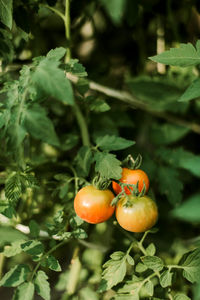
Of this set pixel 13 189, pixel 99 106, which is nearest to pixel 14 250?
pixel 13 189

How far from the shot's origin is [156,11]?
147cm

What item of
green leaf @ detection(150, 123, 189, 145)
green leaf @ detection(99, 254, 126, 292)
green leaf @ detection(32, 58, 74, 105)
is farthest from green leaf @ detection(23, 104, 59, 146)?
green leaf @ detection(150, 123, 189, 145)

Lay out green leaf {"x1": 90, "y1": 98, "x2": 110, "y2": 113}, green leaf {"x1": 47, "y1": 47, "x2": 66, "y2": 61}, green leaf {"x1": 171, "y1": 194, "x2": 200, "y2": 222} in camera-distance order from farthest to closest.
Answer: green leaf {"x1": 90, "y1": 98, "x2": 110, "y2": 113}
green leaf {"x1": 47, "y1": 47, "x2": 66, "y2": 61}
green leaf {"x1": 171, "y1": 194, "x2": 200, "y2": 222}

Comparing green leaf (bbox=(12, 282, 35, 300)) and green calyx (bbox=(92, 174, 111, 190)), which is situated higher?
green calyx (bbox=(92, 174, 111, 190))

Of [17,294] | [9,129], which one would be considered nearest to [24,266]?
[17,294]

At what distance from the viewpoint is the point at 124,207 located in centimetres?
77

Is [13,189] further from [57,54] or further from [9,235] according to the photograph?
[57,54]

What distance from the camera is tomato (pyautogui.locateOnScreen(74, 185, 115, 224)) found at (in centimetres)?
77

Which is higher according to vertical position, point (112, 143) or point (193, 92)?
point (193, 92)

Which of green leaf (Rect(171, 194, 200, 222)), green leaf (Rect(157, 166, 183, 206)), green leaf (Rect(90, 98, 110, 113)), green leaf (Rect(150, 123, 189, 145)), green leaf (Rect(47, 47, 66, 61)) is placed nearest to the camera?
green leaf (Rect(171, 194, 200, 222))

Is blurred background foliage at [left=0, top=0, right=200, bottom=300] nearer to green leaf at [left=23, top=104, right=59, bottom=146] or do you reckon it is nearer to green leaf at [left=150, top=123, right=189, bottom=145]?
green leaf at [left=150, top=123, right=189, bottom=145]

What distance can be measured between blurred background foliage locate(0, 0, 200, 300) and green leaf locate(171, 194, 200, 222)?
1.46ft

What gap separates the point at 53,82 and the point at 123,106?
830 mm

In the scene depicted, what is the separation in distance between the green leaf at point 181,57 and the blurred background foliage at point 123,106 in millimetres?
197
